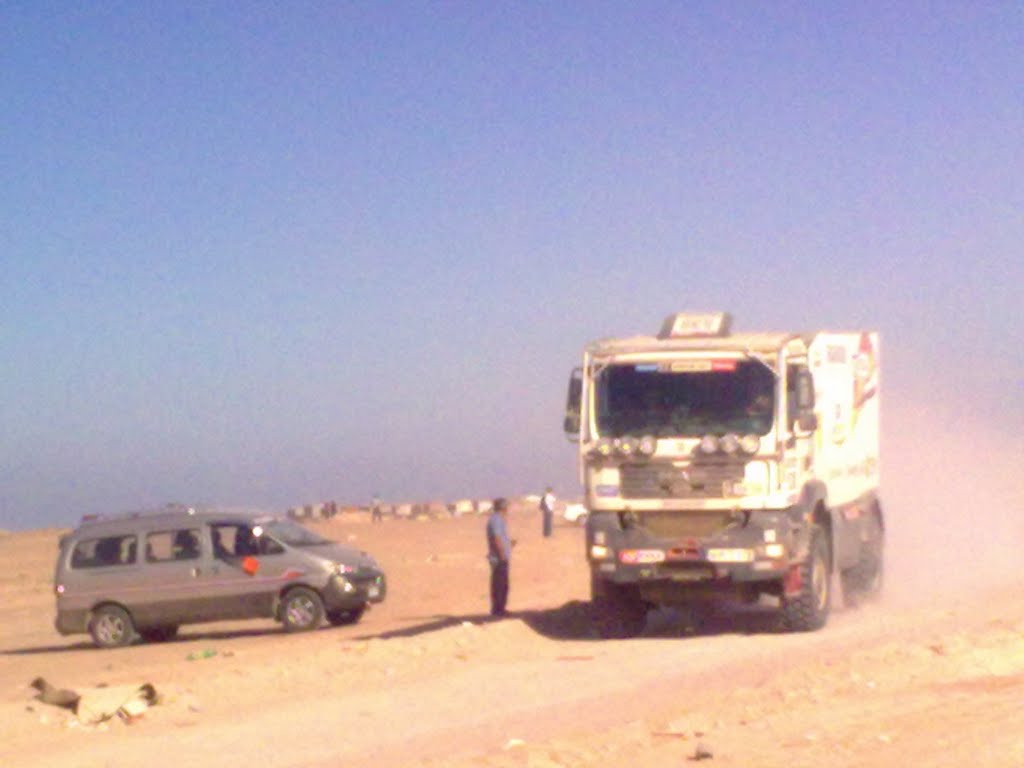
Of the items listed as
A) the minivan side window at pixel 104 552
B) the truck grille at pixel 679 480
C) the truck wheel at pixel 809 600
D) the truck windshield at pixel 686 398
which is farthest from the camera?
the minivan side window at pixel 104 552

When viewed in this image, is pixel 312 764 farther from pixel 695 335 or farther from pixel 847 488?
pixel 847 488

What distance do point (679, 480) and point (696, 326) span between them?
6.55ft

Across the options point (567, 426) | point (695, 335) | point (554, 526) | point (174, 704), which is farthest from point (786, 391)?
point (554, 526)

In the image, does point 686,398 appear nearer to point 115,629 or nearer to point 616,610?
point 616,610

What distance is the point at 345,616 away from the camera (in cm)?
2542

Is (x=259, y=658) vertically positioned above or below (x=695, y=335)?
below

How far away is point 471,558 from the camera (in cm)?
4059

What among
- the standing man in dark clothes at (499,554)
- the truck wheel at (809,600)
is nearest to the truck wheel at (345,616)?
the standing man in dark clothes at (499,554)

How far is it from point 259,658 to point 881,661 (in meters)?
8.33

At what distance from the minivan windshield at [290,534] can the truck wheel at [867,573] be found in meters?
7.99

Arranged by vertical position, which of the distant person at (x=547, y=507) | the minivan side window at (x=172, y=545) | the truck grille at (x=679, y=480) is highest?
the truck grille at (x=679, y=480)

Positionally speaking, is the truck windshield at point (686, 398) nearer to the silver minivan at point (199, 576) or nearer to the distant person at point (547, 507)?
the silver minivan at point (199, 576)

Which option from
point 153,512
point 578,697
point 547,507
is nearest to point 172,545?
point 153,512

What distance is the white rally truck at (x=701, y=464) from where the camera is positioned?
18469 mm
